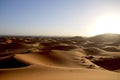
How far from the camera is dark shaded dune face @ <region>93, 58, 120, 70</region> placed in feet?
44.9

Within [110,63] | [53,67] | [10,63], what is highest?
[10,63]

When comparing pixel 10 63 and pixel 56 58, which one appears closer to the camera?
pixel 10 63

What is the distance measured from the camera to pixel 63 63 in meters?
12.1

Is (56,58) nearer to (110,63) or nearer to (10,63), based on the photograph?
(10,63)

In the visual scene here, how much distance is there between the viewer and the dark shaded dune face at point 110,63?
1370cm

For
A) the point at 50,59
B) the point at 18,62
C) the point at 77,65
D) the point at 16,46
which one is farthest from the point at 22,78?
the point at 16,46

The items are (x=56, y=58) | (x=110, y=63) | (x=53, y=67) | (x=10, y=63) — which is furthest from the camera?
(x=110, y=63)

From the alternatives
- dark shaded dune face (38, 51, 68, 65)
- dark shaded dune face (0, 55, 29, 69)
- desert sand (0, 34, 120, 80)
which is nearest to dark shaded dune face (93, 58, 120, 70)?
desert sand (0, 34, 120, 80)

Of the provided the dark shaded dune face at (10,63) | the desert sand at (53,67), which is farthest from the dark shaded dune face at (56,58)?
the dark shaded dune face at (10,63)

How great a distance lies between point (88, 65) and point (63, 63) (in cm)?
143

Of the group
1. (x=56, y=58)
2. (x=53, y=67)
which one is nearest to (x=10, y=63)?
(x=53, y=67)

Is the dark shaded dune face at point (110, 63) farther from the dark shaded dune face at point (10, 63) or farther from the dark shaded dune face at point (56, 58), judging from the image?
the dark shaded dune face at point (10, 63)

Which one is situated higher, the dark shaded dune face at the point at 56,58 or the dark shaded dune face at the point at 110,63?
the dark shaded dune face at the point at 56,58

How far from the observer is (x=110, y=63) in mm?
14438
